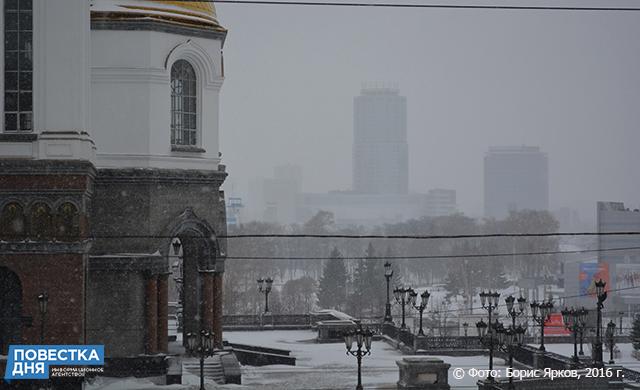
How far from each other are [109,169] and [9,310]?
4607 millimetres

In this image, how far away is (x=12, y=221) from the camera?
31.4 meters

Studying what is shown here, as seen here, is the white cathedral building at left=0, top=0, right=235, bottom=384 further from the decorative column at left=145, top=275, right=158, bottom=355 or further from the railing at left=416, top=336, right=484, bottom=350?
the railing at left=416, top=336, right=484, bottom=350

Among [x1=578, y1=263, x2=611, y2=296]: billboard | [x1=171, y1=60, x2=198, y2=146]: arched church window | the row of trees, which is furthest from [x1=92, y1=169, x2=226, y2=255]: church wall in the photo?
[x1=578, y1=263, x2=611, y2=296]: billboard

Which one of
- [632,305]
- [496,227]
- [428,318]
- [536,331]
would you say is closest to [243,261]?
[428,318]

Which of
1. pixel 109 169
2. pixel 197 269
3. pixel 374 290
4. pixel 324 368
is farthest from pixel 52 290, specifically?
pixel 374 290

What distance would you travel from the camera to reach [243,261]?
128m

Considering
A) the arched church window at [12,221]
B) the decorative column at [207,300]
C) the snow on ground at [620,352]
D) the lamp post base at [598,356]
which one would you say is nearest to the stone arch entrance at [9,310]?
the arched church window at [12,221]

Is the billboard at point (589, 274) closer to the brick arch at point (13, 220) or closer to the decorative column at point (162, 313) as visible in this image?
the decorative column at point (162, 313)

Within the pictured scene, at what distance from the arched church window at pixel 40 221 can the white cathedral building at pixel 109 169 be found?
2 centimetres

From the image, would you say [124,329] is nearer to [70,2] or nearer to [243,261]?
[70,2]

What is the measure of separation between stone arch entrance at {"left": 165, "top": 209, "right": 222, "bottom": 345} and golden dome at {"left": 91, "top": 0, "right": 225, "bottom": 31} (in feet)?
16.2

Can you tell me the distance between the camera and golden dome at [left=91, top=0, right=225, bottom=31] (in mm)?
34584

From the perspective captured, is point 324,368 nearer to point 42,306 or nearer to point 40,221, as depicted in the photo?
point 42,306

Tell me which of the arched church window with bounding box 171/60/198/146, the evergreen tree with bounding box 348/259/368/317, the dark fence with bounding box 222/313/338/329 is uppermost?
the arched church window with bounding box 171/60/198/146
